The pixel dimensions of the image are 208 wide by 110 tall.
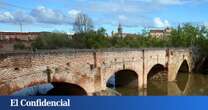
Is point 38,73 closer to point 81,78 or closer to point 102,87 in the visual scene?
point 81,78

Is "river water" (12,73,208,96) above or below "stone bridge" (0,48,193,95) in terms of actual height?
below

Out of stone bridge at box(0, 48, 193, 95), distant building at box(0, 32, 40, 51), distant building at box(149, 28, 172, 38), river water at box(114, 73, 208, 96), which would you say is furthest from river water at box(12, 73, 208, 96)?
distant building at box(149, 28, 172, 38)

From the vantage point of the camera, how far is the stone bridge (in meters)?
12.3

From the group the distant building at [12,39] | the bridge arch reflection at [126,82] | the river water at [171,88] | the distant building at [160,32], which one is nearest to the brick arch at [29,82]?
the river water at [171,88]

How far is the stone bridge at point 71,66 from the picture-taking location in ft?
40.5

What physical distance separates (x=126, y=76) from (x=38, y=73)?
42.9ft

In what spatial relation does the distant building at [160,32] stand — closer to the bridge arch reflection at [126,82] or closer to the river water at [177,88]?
the river water at [177,88]

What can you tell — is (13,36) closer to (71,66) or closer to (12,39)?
Answer: (12,39)

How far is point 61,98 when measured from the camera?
6.21 meters

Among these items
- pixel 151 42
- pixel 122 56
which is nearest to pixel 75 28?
pixel 151 42

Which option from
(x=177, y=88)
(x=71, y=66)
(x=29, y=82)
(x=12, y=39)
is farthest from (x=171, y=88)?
(x=29, y=82)

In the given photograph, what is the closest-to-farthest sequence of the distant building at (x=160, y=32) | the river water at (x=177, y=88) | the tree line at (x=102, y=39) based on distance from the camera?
the river water at (x=177, y=88) → the tree line at (x=102, y=39) → the distant building at (x=160, y=32)

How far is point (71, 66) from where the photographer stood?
51.7 feet

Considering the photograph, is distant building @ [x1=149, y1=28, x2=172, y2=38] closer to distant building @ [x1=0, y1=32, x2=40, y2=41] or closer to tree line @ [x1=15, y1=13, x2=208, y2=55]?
tree line @ [x1=15, y1=13, x2=208, y2=55]
